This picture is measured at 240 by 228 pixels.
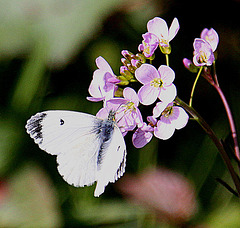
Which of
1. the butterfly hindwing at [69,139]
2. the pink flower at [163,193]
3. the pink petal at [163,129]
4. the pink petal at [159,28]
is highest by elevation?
the pink petal at [159,28]

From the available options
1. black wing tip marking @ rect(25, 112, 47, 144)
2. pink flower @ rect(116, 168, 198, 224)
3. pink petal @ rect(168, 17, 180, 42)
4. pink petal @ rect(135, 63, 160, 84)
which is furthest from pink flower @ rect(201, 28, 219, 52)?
pink flower @ rect(116, 168, 198, 224)

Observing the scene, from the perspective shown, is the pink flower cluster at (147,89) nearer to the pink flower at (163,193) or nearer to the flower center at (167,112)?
the flower center at (167,112)

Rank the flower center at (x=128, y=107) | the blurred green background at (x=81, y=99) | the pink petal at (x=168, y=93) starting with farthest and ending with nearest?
the blurred green background at (x=81, y=99) → the flower center at (x=128, y=107) → the pink petal at (x=168, y=93)

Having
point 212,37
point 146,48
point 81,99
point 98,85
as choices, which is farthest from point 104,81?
point 81,99

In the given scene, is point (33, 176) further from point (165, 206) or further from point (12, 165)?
point (165, 206)

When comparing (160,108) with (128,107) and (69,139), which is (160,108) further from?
(69,139)

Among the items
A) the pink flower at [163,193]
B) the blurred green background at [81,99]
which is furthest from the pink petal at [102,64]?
the pink flower at [163,193]

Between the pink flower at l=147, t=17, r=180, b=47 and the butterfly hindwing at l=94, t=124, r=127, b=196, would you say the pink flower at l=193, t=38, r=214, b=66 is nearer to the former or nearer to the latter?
the pink flower at l=147, t=17, r=180, b=47
